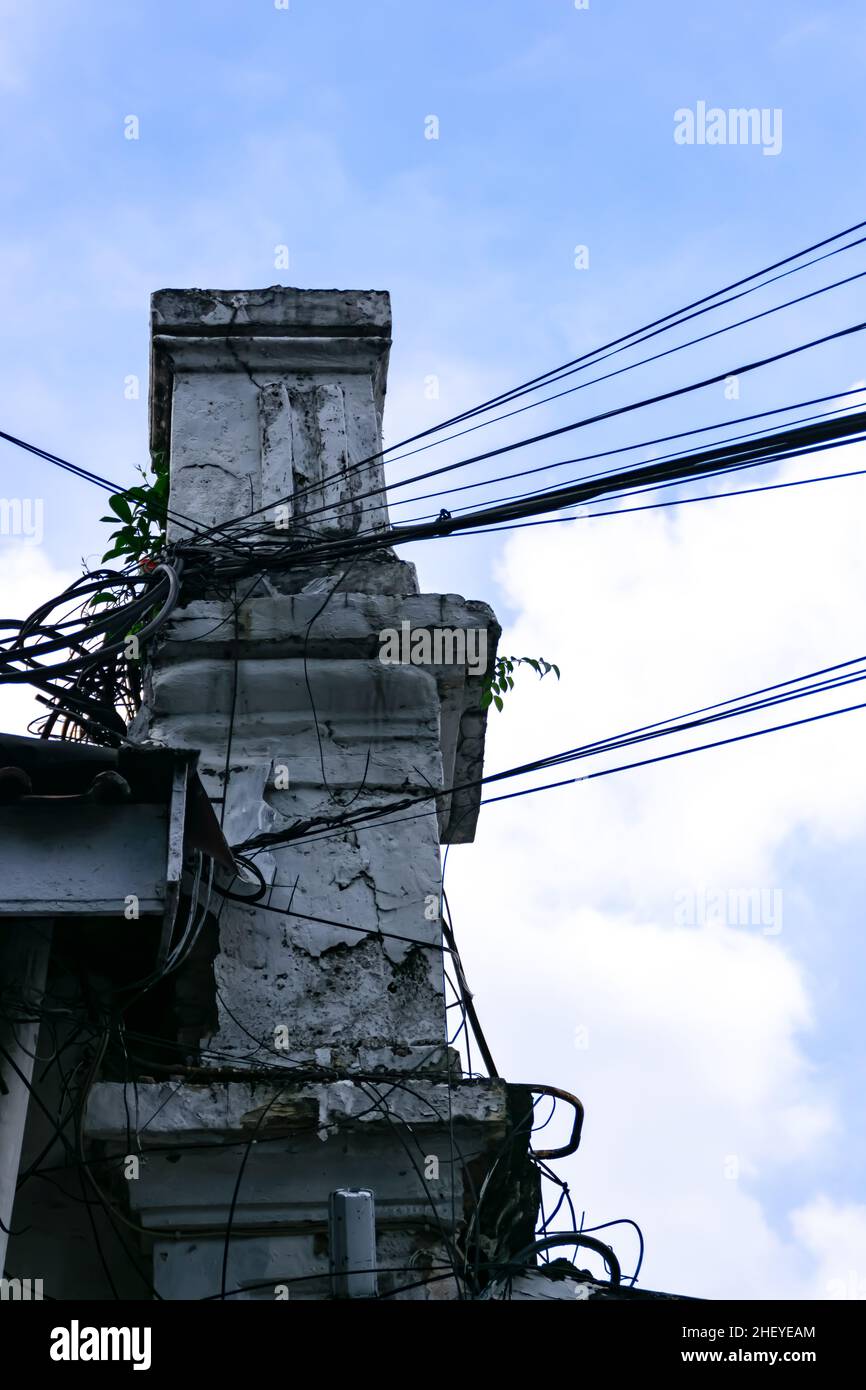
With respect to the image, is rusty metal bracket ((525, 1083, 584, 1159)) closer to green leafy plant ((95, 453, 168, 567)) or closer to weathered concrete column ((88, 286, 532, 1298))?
weathered concrete column ((88, 286, 532, 1298))

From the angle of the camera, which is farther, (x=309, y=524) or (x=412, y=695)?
(x=309, y=524)

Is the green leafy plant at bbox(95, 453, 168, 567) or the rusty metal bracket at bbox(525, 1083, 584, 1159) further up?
the green leafy plant at bbox(95, 453, 168, 567)

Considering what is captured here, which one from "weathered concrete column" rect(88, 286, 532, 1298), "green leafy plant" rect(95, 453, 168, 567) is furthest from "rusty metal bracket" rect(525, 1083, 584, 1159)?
"green leafy plant" rect(95, 453, 168, 567)

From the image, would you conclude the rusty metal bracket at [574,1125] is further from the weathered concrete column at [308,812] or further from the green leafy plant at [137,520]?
the green leafy plant at [137,520]

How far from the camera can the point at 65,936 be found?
4.18 metres

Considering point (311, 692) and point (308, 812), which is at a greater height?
point (311, 692)

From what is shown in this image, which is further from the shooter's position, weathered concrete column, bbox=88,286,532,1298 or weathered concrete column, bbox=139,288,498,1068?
weathered concrete column, bbox=139,288,498,1068

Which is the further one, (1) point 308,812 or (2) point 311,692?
(2) point 311,692

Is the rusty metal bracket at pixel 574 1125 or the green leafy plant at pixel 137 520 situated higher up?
the green leafy plant at pixel 137 520

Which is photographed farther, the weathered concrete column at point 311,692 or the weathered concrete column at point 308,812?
the weathered concrete column at point 311,692

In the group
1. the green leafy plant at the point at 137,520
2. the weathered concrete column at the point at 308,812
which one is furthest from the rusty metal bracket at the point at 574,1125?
the green leafy plant at the point at 137,520
